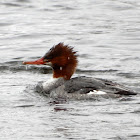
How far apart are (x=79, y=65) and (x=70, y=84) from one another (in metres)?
2.96

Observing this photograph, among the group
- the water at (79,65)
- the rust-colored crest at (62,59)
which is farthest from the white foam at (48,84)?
the water at (79,65)

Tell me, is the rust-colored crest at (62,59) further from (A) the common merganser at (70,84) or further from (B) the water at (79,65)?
(B) the water at (79,65)

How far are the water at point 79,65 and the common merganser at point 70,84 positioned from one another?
212 mm

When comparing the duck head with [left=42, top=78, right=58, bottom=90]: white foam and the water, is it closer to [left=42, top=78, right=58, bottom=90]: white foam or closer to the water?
[left=42, top=78, right=58, bottom=90]: white foam

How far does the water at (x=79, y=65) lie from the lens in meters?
8.63

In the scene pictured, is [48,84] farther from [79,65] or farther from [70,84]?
[79,65]

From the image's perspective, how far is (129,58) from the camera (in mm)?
14031

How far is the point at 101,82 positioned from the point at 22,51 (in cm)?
507

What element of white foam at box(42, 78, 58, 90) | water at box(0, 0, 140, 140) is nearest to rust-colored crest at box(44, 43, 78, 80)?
white foam at box(42, 78, 58, 90)

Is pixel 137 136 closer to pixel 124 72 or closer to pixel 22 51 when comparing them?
pixel 124 72

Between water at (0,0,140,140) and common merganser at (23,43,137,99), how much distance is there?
212 millimetres

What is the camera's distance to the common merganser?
34.0 ft

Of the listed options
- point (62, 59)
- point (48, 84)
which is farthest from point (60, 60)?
point (48, 84)

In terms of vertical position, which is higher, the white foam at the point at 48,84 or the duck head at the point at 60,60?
the duck head at the point at 60,60
